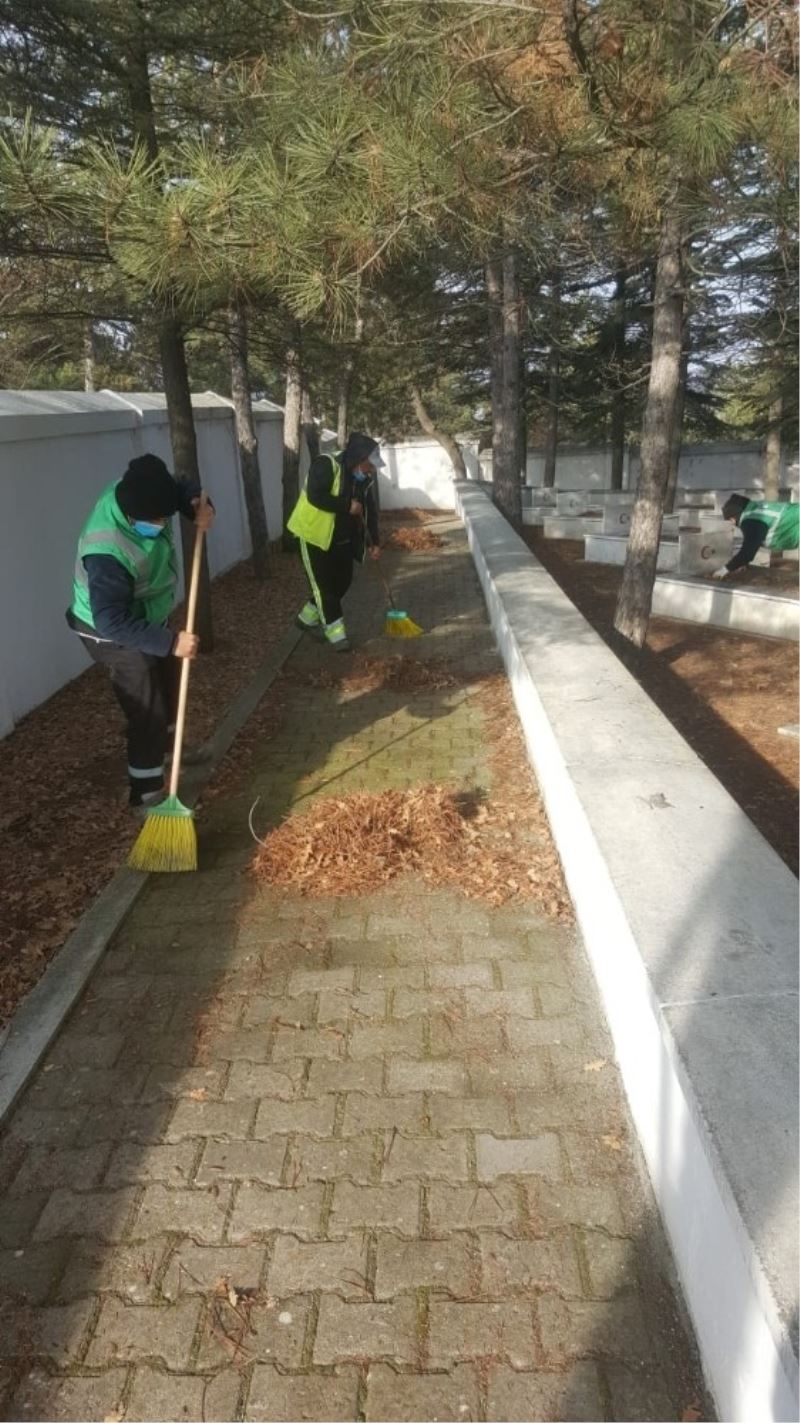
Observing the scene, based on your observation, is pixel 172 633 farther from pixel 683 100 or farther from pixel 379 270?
pixel 683 100

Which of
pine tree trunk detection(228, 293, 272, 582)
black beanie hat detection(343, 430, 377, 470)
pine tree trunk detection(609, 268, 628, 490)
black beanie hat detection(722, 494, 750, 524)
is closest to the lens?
black beanie hat detection(343, 430, 377, 470)

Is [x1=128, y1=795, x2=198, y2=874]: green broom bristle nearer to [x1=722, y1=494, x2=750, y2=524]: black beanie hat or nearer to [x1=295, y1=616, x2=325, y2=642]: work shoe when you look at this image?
[x1=295, y1=616, x2=325, y2=642]: work shoe

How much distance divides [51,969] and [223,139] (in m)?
5.07

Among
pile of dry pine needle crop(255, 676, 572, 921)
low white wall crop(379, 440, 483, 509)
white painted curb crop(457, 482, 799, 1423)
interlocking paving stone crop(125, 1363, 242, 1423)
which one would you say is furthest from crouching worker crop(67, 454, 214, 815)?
low white wall crop(379, 440, 483, 509)

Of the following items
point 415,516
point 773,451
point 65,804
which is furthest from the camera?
point 415,516

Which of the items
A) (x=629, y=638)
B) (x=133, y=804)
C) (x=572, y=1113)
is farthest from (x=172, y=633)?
(x=629, y=638)

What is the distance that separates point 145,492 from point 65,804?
1748 mm

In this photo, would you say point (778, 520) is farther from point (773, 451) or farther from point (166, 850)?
point (773, 451)

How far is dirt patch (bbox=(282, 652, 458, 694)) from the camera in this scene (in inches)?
277

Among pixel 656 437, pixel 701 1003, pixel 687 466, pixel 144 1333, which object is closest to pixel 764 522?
pixel 656 437

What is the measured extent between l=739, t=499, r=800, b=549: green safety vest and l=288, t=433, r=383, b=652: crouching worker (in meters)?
5.27

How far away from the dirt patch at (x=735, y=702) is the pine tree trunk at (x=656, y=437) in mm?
695

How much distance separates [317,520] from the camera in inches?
289

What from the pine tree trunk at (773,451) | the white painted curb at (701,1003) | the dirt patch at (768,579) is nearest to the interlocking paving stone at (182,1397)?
the white painted curb at (701,1003)
